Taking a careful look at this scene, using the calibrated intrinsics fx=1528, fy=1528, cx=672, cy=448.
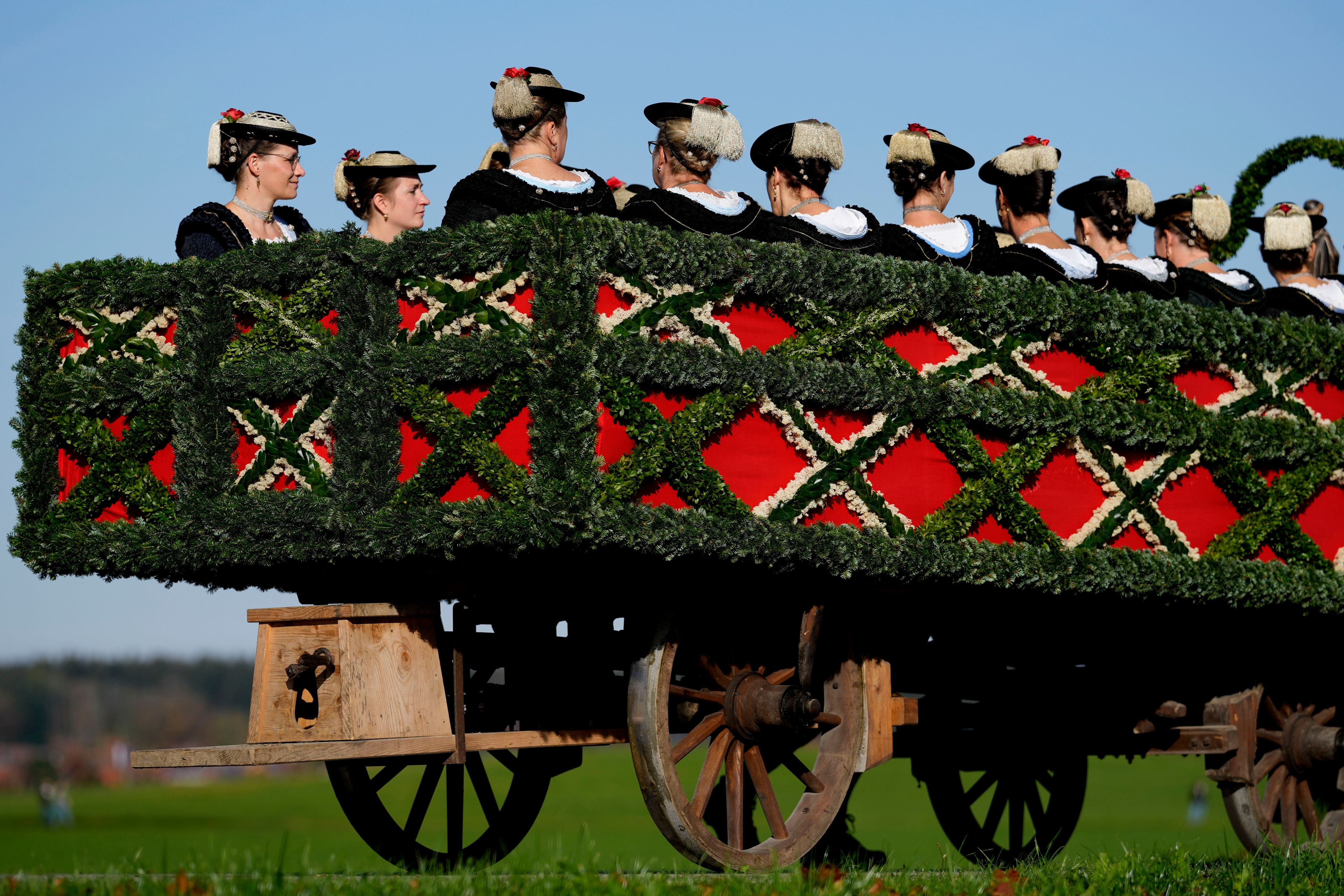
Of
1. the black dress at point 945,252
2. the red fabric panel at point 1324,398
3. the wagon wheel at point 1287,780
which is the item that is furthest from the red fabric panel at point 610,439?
the wagon wheel at point 1287,780

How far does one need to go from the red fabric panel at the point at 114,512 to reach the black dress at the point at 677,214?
8.44ft

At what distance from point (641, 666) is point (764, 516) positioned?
862 millimetres

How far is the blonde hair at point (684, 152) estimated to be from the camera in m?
7.00

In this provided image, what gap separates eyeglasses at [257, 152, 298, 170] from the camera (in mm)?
7148

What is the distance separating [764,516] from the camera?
6332mm

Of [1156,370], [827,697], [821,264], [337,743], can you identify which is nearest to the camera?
[337,743]

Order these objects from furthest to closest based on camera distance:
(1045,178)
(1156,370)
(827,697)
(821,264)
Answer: (1045,178) < (1156,370) < (827,697) < (821,264)

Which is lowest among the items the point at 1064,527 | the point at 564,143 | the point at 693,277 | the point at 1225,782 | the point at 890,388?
the point at 1225,782

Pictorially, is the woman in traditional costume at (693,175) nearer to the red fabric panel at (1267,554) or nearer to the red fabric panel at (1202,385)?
the red fabric panel at (1202,385)

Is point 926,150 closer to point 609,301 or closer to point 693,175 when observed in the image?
point 693,175

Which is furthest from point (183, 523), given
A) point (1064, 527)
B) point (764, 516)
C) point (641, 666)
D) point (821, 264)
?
point (1064, 527)

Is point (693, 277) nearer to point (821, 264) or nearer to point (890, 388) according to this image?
point (821, 264)

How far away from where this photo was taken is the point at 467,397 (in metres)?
6.02

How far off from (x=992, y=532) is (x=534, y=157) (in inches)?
107
